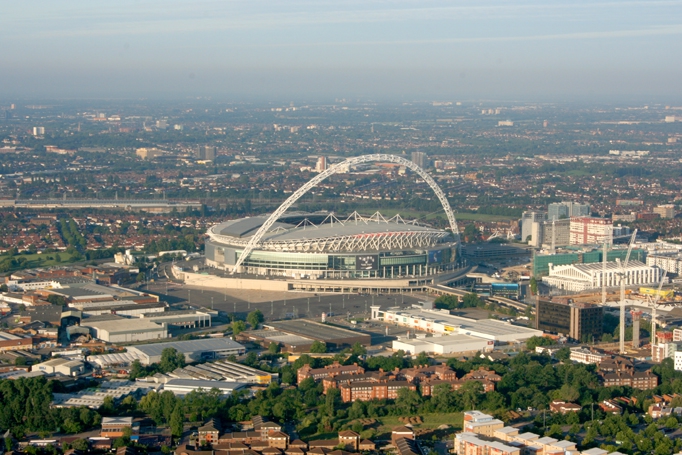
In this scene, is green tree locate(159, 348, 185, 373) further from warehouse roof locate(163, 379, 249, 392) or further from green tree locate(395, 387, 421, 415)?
green tree locate(395, 387, 421, 415)

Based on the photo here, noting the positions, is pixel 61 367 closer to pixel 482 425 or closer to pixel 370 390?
pixel 370 390

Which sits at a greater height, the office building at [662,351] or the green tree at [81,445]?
the office building at [662,351]

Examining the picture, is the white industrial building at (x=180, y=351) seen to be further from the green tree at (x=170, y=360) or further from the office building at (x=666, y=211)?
the office building at (x=666, y=211)

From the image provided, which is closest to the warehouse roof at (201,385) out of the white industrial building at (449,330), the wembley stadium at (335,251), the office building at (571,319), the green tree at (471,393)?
the green tree at (471,393)

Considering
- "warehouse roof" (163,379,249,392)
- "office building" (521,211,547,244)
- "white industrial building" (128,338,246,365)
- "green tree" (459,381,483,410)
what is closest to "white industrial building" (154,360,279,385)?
"warehouse roof" (163,379,249,392)

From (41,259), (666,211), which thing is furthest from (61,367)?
(666,211)

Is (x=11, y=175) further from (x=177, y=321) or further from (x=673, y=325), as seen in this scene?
(x=673, y=325)
